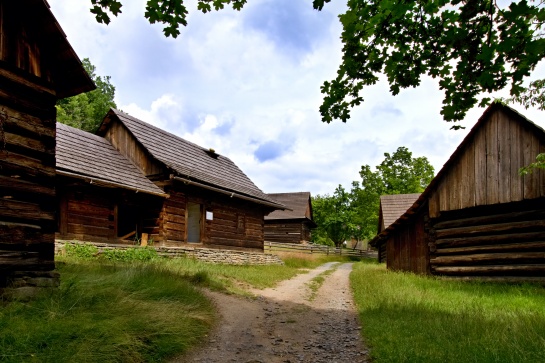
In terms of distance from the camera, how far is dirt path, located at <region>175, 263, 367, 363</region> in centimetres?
518

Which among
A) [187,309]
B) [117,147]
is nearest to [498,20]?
[187,309]

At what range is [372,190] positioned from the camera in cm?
4553

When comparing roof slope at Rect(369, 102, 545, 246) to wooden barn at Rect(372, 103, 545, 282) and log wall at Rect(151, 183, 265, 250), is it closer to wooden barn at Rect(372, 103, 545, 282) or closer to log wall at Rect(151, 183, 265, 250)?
wooden barn at Rect(372, 103, 545, 282)

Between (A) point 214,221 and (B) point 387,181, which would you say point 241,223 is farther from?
(B) point 387,181

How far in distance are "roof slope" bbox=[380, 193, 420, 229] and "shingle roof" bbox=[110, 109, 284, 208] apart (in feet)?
35.7

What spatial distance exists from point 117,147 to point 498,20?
1769 cm

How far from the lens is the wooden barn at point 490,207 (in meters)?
10.8

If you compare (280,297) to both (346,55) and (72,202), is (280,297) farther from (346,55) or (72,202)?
(72,202)

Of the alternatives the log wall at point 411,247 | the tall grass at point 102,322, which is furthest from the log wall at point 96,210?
the log wall at point 411,247

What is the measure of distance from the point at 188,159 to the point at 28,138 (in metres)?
13.4

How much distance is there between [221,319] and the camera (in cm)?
706

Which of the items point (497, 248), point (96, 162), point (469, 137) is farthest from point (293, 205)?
point (497, 248)

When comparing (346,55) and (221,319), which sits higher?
(346,55)

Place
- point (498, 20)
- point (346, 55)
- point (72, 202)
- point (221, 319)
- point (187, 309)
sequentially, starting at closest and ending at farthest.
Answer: point (498, 20) → point (346, 55) → point (187, 309) → point (221, 319) → point (72, 202)
